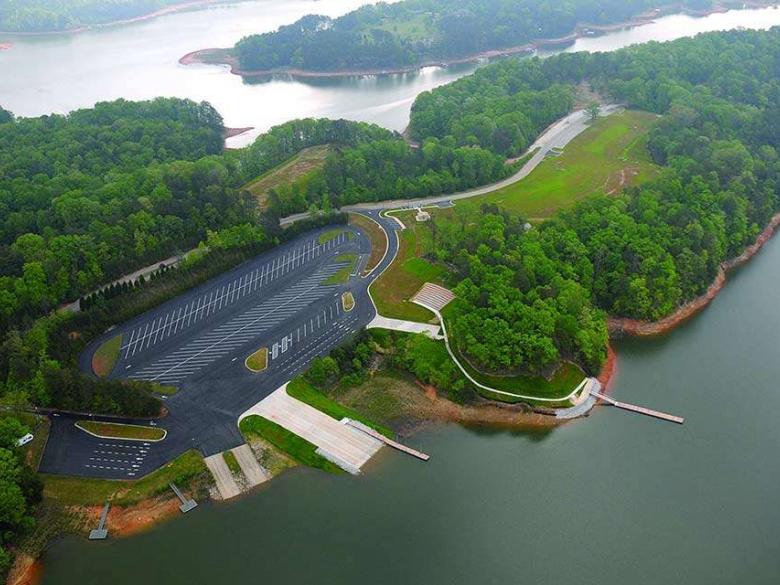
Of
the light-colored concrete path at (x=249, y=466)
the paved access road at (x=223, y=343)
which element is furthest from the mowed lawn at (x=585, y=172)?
the light-colored concrete path at (x=249, y=466)

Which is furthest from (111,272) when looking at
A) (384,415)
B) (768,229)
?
(768,229)

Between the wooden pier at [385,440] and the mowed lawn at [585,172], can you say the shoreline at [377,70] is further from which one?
the wooden pier at [385,440]

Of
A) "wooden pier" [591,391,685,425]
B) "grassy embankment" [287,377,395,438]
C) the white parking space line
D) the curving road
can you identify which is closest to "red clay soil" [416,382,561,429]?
"grassy embankment" [287,377,395,438]

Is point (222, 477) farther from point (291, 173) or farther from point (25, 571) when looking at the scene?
point (291, 173)

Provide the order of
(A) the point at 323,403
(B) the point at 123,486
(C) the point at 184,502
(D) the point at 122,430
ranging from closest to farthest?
(C) the point at 184,502 → (B) the point at 123,486 → (D) the point at 122,430 → (A) the point at 323,403

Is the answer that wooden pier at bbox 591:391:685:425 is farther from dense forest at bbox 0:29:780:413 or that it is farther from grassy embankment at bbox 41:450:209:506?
grassy embankment at bbox 41:450:209:506

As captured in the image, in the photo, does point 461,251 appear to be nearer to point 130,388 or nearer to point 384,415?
point 384,415

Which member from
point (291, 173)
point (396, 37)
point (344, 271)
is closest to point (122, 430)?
point (344, 271)
